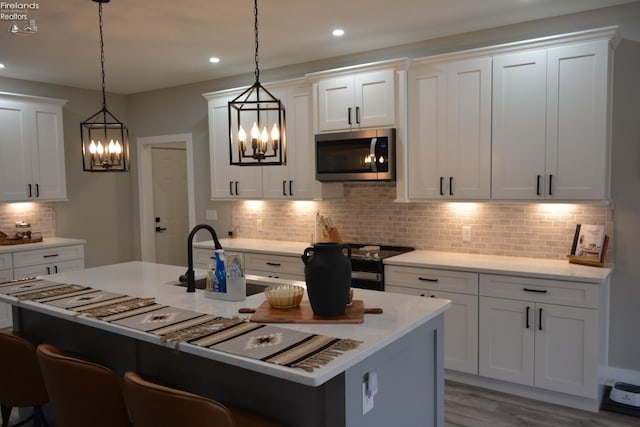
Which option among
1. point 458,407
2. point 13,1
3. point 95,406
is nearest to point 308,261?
point 95,406

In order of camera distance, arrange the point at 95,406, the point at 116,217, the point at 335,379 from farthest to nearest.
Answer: the point at 116,217, the point at 95,406, the point at 335,379

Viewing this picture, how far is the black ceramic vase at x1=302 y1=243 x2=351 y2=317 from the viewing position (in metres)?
2.09

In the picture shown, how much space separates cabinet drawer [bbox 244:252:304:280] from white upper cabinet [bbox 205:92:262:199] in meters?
0.69

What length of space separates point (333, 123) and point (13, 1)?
2.48 metres

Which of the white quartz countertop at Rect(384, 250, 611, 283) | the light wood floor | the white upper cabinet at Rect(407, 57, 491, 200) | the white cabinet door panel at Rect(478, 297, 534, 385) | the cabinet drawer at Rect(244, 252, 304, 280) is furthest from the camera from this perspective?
the cabinet drawer at Rect(244, 252, 304, 280)

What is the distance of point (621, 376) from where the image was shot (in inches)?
143

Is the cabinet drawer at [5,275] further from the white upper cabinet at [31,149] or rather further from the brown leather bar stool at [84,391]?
the brown leather bar stool at [84,391]

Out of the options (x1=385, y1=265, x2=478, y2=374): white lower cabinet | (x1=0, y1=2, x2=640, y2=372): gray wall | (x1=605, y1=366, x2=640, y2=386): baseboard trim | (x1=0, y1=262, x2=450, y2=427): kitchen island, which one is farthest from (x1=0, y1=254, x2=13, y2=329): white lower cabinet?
(x1=605, y1=366, x2=640, y2=386): baseboard trim

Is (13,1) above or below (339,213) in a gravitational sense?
above

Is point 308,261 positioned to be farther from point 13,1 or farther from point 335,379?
point 13,1

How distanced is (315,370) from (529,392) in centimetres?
255

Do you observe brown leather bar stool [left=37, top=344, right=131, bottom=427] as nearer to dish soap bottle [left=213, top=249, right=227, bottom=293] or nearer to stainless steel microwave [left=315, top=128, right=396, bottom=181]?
dish soap bottle [left=213, top=249, right=227, bottom=293]

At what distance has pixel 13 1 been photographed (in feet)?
10.8

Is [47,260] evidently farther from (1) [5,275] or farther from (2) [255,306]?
(2) [255,306]
